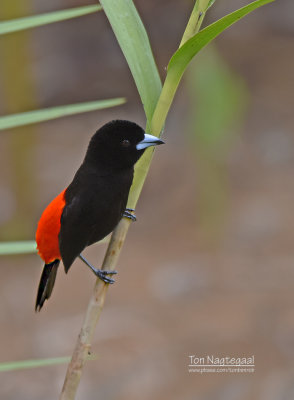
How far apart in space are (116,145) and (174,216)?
3903 mm

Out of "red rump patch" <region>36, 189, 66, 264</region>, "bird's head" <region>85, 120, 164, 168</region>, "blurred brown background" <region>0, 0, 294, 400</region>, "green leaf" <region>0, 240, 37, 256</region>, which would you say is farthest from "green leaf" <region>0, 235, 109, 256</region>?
"blurred brown background" <region>0, 0, 294, 400</region>

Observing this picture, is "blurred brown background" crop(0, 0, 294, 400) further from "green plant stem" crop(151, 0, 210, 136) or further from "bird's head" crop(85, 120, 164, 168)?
"green plant stem" crop(151, 0, 210, 136)

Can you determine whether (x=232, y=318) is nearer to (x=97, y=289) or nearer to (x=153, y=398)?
(x=153, y=398)

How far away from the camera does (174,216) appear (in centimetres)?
519

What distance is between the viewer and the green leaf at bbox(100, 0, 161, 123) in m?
1.08

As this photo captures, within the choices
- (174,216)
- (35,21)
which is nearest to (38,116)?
(35,21)

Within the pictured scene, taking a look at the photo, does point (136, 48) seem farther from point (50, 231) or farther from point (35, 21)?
point (50, 231)

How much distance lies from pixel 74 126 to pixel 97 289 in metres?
5.18

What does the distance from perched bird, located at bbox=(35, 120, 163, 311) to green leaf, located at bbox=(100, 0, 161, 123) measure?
0.31 ft

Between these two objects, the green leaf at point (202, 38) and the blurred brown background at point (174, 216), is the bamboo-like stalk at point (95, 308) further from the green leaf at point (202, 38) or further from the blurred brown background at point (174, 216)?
the blurred brown background at point (174, 216)

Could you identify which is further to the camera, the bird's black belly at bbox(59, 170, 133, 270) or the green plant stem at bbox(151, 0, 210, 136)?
the bird's black belly at bbox(59, 170, 133, 270)

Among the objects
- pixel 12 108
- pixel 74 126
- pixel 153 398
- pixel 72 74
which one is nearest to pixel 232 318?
pixel 153 398

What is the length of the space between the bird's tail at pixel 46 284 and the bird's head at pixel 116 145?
0.60ft

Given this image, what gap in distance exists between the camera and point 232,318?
4.21m
